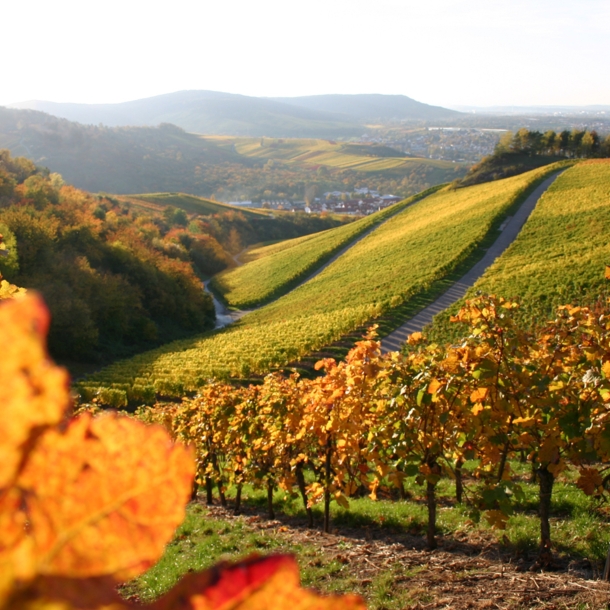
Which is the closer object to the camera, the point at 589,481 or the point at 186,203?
the point at 589,481

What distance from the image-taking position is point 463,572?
5.28 meters

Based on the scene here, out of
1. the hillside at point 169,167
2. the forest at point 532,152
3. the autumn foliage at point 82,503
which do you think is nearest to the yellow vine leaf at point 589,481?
the autumn foliage at point 82,503

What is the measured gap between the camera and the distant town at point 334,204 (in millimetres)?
122312

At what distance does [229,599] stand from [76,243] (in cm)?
3683

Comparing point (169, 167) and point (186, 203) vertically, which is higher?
point (169, 167)

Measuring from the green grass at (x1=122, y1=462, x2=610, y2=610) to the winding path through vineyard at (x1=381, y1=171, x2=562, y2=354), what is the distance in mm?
10592

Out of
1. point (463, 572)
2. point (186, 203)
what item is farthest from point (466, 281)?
point (186, 203)

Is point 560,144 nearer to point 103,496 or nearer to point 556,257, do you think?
point 556,257

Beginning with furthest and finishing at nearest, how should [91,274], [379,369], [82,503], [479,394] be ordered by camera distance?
[91,274] < [379,369] < [479,394] < [82,503]

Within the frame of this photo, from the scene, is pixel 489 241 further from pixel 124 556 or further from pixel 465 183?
pixel 124 556

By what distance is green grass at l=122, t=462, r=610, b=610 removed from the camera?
5.42 metres

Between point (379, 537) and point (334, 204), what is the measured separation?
131920 mm

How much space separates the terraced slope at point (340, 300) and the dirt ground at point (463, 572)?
48.3ft

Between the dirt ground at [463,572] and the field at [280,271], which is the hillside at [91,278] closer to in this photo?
the field at [280,271]
